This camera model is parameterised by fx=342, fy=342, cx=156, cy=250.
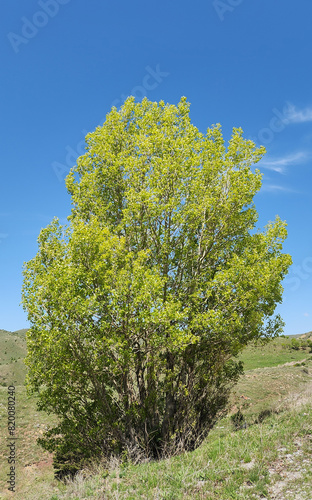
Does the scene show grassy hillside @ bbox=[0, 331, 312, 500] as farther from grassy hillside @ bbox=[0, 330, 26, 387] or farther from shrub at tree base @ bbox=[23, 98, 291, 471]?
grassy hillside @ bbox=[0, 330, 26, 387]

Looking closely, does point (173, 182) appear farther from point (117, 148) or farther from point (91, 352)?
point (91, 352)

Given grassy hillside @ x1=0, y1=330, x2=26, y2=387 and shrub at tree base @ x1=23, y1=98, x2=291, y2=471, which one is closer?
shrub at tree base @ x1=23, y1=98, x2=291, y2=471

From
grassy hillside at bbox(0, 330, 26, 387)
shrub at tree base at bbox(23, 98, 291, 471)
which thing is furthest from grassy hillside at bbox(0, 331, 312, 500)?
grassy hillside at bbox(0, 330, 26, 387)

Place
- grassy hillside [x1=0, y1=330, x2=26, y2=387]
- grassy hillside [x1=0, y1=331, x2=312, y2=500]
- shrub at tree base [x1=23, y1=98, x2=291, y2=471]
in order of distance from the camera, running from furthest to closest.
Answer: grassy hillside [x1=0, y1=330, x2=26, y2=387] < shrub at tree base [x1=23, y1=98, x2=291, y2=471] < grassy hillside [x1=0, y1=331, x2=312, y2=500]

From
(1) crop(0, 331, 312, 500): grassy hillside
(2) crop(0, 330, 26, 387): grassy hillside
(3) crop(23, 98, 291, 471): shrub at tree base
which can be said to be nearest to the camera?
(1) crop(0, 331, 312, 500): grassy hillside

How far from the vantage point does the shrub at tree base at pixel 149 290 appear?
43.9 ft

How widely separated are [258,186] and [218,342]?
25.3 feet

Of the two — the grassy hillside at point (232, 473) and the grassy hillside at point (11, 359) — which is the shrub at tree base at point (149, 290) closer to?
the grassy hillside at point (232, 473)

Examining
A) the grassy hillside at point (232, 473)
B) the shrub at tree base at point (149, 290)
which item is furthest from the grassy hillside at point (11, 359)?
the grassy hillside at point (232, 473)

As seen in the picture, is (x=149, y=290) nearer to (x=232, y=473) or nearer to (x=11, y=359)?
(x=232, y=473)

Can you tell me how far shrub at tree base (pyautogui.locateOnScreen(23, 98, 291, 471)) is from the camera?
1338cm

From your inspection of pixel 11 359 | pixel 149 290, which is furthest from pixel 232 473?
pixel 11 359

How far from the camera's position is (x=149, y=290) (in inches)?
506

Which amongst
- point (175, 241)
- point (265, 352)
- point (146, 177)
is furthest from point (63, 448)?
point (265, 352)
